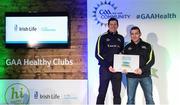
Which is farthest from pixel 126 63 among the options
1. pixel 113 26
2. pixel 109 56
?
pixel 113 26

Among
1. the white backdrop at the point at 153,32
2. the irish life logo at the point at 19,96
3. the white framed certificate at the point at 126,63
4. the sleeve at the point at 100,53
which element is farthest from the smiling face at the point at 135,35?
the irish life logo at the point at 19,96

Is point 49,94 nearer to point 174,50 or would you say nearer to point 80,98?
point 80,98

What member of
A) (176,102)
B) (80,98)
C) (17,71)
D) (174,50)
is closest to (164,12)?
(174,50)

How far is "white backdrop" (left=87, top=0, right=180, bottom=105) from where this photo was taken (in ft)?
19.4

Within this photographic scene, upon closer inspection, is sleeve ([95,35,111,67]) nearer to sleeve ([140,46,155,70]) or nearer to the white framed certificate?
the white framed certificate

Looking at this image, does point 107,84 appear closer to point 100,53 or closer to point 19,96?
point 100,53

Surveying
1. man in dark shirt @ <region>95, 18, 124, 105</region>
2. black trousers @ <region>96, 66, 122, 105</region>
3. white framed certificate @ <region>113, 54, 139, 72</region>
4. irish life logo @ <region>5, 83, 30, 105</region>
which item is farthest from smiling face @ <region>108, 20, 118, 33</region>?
irish life logo @ <region>5, 83, 30, 105</region>

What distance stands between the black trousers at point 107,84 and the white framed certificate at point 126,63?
9 centimetres

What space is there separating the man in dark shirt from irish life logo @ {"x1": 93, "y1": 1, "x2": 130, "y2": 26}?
7 cm

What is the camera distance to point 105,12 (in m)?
6.00

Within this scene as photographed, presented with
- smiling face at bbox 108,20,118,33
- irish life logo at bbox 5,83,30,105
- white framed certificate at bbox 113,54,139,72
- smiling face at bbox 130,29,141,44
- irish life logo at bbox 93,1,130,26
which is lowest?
irish life logo at bbox 5,83,30,105

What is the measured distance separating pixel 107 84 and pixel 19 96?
116 cm

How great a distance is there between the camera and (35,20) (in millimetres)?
5973

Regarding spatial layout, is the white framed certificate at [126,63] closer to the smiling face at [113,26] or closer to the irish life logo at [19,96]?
the smiling face at [113,26]
